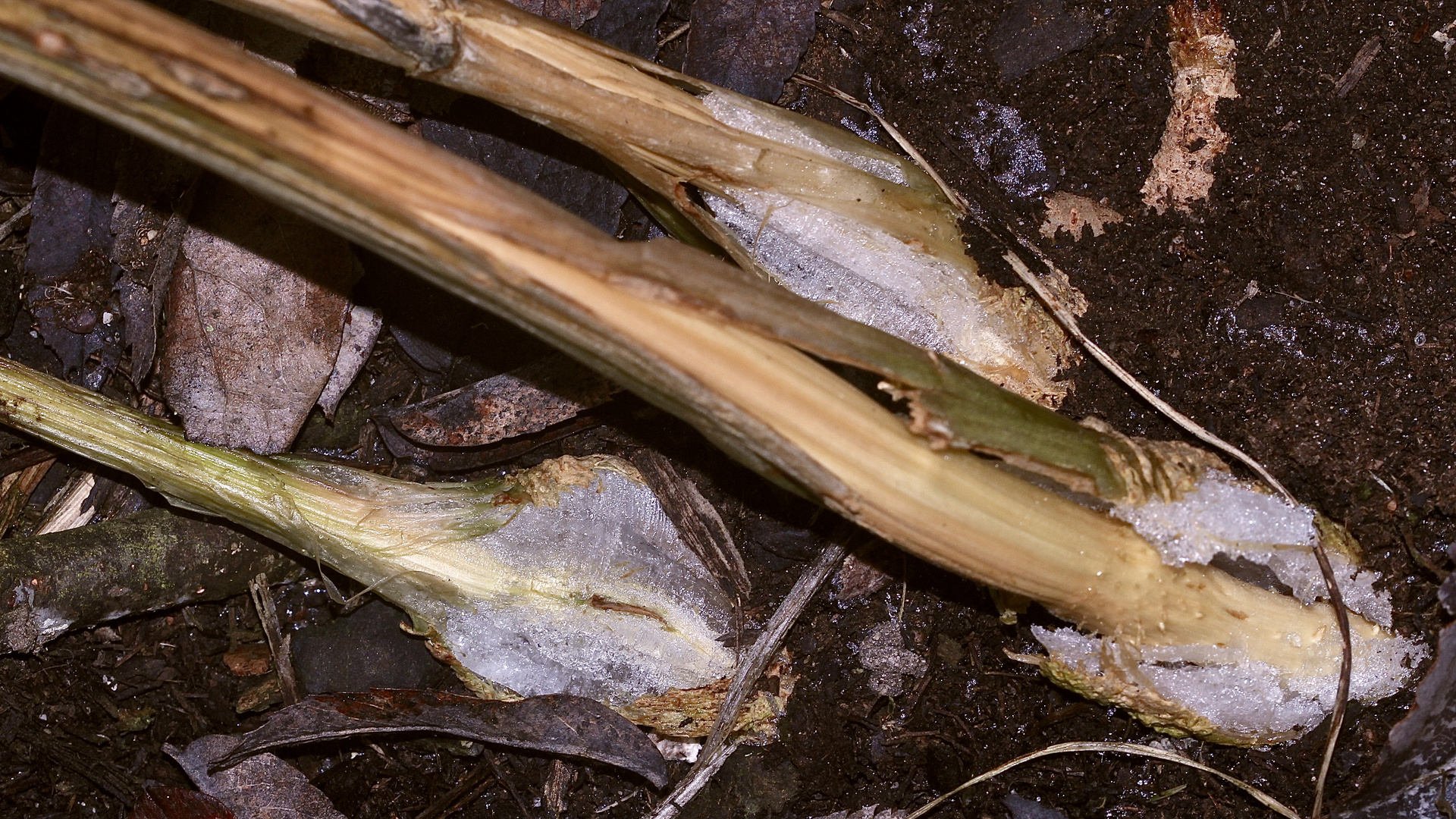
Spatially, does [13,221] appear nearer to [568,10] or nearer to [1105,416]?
[568,10]

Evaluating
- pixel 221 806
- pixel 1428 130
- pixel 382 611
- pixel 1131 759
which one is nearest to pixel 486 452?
pixel 382 611

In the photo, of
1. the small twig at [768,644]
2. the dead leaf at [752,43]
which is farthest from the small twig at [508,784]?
the dead leaf at [752,43]

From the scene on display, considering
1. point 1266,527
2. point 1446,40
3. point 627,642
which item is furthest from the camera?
point 627,642

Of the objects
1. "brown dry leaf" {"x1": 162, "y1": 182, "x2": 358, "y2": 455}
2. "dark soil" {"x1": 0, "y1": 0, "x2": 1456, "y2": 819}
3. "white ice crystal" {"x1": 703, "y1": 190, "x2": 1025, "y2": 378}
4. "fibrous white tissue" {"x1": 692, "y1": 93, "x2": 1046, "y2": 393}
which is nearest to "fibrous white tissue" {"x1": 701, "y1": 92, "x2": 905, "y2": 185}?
"fibrous white tissue" {"x1": 692, "y1": 93, "x2": 1046, "y2": 393}

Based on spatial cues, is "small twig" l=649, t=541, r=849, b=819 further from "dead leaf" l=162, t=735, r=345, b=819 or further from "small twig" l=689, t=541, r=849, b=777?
"dead leaf" l=162, t=735, r=345, b=819

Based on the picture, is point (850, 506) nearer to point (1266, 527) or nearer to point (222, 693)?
point (1266, 527)

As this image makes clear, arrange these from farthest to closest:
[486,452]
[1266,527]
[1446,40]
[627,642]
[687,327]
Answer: [486,452] → [627,642] → [1446,40] → [1266,527] → [687,327]

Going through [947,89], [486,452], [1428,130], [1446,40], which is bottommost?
[486,452]
